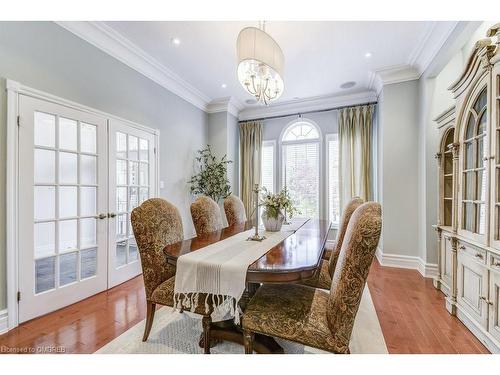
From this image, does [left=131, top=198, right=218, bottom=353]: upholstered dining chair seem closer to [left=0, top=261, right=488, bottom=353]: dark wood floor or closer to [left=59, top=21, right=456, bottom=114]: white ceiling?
[left=0, top=261, right=488, bottom=353]: dark wood floor

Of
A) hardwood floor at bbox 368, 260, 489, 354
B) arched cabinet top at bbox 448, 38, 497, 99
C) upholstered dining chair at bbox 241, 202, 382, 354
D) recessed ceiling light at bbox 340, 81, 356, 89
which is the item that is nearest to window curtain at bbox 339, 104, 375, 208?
recessed ceiling light at bbox 340, 81, 356, 89

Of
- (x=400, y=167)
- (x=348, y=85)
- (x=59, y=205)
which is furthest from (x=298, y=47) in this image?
(x=59, y=205)

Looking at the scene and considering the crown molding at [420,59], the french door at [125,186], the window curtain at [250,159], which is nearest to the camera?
the crown molding at [420,59]

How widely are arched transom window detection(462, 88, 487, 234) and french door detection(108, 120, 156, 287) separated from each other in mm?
3660

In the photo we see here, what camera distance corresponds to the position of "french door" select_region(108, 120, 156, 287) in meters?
2.88

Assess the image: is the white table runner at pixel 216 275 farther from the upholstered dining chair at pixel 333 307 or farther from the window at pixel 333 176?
the window at pixel 333 176

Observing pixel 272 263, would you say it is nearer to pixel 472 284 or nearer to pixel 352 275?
pixel 352 275

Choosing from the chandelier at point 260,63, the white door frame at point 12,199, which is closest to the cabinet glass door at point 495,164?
the chandelier at point 260,63

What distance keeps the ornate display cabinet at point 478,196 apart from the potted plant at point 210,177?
3.38 metres

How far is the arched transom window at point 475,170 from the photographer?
1920 millimetres

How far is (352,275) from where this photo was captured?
1.10m

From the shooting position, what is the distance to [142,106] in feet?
10.9
